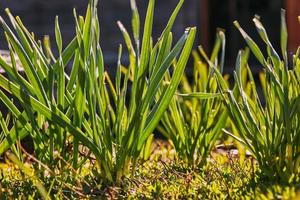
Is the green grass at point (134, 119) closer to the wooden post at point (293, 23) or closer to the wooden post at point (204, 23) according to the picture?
the wooden post at point (293, 23)

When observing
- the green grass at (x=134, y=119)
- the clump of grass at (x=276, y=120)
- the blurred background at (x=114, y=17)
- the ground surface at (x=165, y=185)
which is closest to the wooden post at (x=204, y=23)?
the blurred background at (x=114, y=17)

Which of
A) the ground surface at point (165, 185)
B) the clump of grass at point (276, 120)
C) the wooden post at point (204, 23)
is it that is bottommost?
the wooden post at point (204, 23)

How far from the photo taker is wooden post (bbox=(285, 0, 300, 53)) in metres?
8.26

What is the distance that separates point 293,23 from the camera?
8391 mm

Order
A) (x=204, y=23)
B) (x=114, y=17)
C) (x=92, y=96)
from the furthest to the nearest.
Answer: (x=204, y=23) < (x=114, y=17) < (x=92, y=96)

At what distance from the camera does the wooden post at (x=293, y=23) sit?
27.1 feet

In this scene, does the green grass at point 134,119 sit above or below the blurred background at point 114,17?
above

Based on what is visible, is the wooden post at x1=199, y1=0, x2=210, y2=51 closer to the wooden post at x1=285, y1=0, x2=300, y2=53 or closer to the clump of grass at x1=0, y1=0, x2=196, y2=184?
the wooden post at x1=285, y1=0, x2=300, y2=53

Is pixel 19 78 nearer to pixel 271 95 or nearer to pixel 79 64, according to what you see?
pixel 79 64

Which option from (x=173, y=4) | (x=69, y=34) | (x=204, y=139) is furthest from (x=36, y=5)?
(x=204, y=139)

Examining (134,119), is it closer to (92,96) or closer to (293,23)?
(92,96)

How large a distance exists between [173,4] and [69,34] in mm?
1303

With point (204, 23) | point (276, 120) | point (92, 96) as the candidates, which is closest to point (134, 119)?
point (92, 96)

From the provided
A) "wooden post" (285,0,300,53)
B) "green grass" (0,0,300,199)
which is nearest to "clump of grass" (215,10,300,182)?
"green grass" (0,0,300,199)
